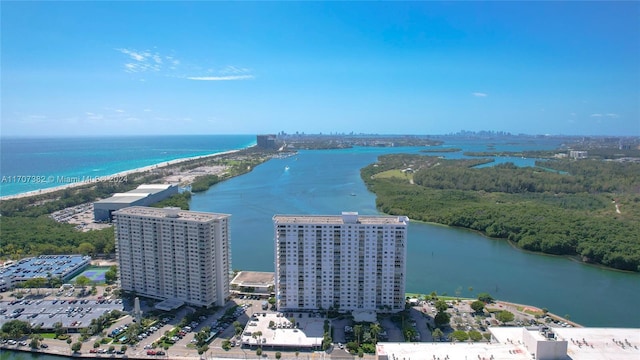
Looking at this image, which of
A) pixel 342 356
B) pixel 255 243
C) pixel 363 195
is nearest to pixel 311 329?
pixel 342 356

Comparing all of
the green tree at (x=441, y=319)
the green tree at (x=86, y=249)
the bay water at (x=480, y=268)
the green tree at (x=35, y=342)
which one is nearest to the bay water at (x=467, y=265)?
the bay water at (x=480, y=268)

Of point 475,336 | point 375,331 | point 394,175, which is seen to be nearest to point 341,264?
point 375,331

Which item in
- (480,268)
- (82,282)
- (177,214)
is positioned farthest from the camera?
(480,268)

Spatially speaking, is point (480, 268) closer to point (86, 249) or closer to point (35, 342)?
point (35, 342)

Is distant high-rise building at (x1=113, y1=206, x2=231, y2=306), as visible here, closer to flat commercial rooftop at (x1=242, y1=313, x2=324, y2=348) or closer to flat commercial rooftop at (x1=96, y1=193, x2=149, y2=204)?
flat commercial rooftop at (x1=242, y1=313, x2=324, y2=348)

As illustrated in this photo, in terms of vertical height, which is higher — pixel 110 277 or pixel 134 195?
pixel 134 195

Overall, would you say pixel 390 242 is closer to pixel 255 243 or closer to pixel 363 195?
pixel 255 243
